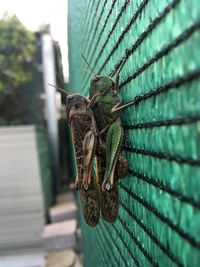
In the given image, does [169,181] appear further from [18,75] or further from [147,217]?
[18,75]

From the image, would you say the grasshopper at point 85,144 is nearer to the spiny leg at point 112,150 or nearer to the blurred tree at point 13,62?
the spiny leg at point 112,150

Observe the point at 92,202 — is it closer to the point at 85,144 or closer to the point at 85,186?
the point at 85,186

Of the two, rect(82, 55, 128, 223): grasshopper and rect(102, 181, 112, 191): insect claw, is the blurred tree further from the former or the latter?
rect(102, 181, 112, 191): insect claw

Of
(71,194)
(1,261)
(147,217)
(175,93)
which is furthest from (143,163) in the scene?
(71,194)

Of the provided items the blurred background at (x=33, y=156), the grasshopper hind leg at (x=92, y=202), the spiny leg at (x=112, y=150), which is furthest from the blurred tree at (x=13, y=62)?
the spiny leg at (x=112, y=150)

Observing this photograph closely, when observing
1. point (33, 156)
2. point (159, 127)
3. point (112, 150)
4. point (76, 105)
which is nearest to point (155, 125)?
point (159, 127)

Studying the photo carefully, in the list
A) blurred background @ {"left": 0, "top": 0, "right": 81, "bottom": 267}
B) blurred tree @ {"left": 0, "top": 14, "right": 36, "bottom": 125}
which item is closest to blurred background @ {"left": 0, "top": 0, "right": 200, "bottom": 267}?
blurred background @ {"left": 0, "top": 0, "right": 81, "bottom": 267}
